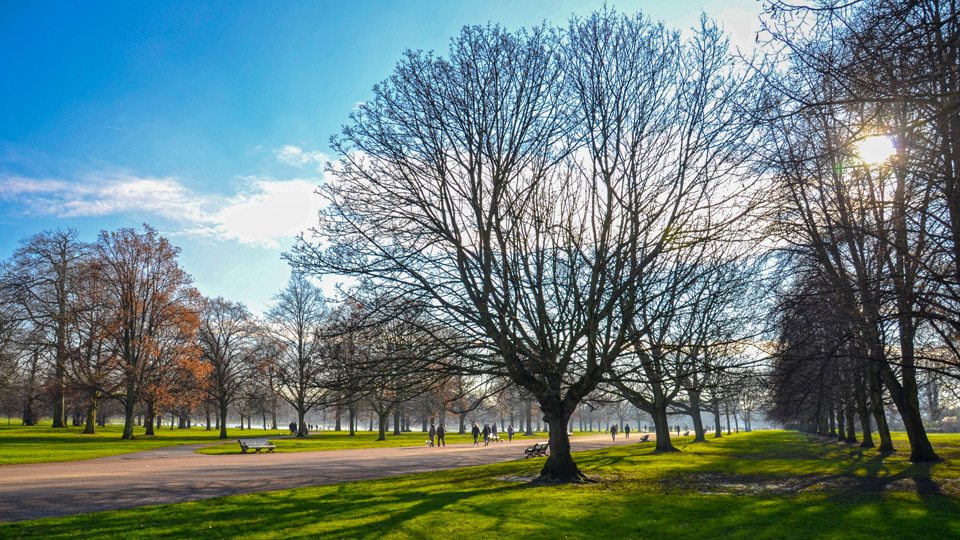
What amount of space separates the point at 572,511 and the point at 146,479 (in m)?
13.4

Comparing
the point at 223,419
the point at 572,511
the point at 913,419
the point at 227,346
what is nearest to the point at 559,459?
the point at 572,511

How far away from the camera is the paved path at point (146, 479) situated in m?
11.8

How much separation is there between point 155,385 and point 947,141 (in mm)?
41938

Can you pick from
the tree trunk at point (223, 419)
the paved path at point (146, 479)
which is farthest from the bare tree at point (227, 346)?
the paved path at point (146, 479)

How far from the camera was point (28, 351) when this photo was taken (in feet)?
132

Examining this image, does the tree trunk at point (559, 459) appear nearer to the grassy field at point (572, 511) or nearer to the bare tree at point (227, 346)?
the grassy field at point (572, 511)

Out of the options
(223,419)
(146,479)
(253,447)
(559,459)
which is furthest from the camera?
(223,419)

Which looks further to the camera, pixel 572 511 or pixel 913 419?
pixel 913 419

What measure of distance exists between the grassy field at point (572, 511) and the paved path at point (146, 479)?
1551 millimetres

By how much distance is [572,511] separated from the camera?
10.3 metres

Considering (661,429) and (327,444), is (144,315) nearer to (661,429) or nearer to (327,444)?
(327,444)

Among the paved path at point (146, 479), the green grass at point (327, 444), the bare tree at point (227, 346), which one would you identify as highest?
the bare tree at point (227, 346)

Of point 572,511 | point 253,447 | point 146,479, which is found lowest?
point 253,447

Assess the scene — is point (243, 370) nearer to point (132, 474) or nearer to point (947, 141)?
point (132, 474)
